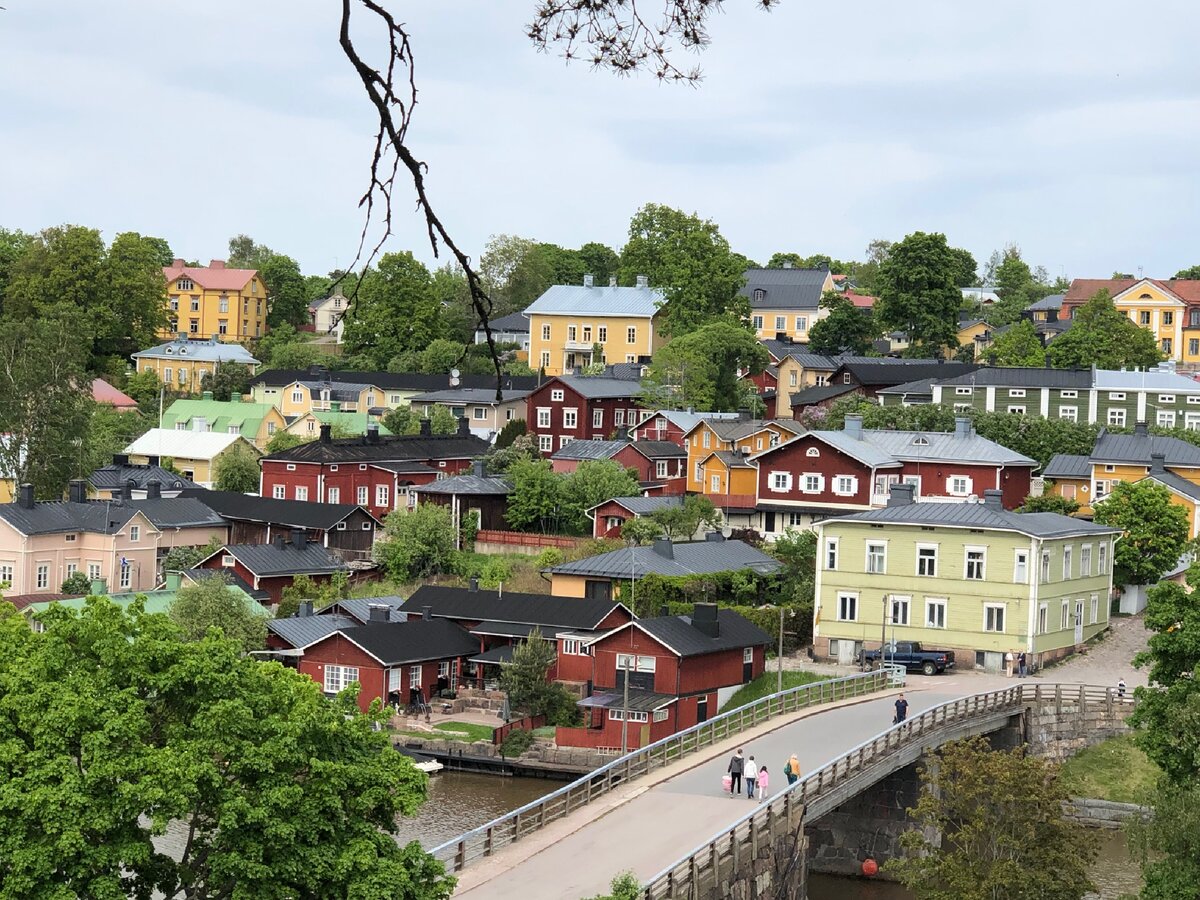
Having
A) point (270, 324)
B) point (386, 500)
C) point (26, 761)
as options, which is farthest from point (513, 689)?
point (270, 324)

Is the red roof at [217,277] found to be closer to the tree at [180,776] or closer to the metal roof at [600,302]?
the metal roof at [600,302]

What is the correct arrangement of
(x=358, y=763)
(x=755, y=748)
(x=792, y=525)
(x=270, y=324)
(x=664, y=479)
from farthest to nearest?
(x=270, y=324)
(x=664, y=479)
(x=792, y=525)
(x=755, y=748)
(x=358, y=763)

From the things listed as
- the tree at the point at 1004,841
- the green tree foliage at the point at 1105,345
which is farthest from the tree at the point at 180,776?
the green tree foliage at the point at 1105,345

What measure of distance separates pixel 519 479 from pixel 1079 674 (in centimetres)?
2105

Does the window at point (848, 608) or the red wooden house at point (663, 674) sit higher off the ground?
the window at point (848, 608)

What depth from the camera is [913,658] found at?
4797cm

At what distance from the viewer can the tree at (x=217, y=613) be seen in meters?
48.0

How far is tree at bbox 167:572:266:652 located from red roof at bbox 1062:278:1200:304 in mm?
48353

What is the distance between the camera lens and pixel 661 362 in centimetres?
7356

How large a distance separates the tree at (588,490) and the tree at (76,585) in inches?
593

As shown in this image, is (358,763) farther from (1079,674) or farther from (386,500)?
(386,500)

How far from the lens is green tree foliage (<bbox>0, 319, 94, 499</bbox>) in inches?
2660

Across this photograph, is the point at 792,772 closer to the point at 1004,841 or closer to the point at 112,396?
the point at 1004,841

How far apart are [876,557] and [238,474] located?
3020 cm
